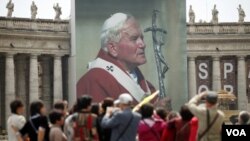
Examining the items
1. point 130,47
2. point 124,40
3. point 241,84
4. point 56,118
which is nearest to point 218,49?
point 241,84

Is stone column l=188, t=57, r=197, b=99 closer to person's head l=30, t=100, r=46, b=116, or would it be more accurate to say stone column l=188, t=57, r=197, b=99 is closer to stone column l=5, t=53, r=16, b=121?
stone column l=5, t=53, r=16, b=121

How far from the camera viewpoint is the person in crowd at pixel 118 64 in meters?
57.8

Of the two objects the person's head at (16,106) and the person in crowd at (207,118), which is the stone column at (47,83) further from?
the person in crowd at (207,118)

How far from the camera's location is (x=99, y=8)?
60.1m

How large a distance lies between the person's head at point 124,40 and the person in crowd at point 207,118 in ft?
138

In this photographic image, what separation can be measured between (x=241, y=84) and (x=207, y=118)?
166ft

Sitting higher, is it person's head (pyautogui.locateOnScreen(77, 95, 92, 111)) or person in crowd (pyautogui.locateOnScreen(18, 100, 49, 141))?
person's head (pyautogui.locateOnScreen(77, 95, 92, 111))

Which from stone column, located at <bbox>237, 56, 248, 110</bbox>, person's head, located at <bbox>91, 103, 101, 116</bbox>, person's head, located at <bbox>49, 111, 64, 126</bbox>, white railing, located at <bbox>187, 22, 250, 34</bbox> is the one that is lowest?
stone column, located at <bbox>237, 56, 248, 110</bbox>

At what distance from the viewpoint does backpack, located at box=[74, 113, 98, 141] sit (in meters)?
17.0

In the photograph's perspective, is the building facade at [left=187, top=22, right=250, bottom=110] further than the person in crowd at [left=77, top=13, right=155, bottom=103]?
Yes

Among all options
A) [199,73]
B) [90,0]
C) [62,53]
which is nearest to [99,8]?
[90,0]

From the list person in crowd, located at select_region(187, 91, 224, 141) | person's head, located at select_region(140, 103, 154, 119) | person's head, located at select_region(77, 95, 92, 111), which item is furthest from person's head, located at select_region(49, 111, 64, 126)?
person in crowd, located at select_region(187, 91, 224, 141)

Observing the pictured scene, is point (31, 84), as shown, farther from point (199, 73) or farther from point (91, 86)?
point (199, 73)

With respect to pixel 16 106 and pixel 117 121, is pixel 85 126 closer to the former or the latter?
pixel 117 121
